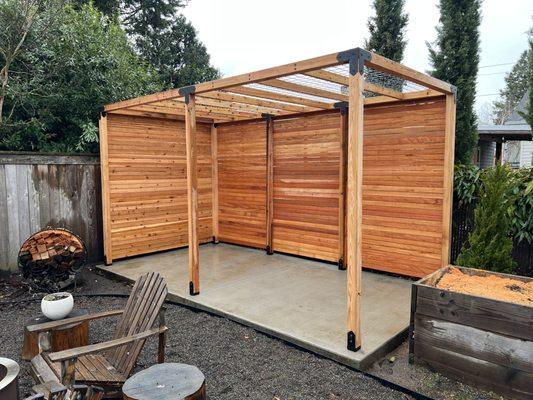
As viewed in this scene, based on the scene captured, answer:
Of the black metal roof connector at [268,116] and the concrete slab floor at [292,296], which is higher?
the black metal roof connector at [268,116]

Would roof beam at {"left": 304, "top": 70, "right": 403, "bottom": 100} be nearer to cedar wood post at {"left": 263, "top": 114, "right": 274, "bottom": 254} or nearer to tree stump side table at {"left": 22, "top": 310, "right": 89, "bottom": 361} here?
cedar wood post at {"left": 263, "top": 114, "right": 274, "bottom": 254}

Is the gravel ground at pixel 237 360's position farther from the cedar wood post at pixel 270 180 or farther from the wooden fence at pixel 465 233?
the wooden fence at pixel 465 233

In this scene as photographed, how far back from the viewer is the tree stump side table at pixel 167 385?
1791 millimetres

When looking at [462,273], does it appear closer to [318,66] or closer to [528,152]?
[318,66]

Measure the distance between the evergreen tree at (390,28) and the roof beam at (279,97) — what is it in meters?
4.41

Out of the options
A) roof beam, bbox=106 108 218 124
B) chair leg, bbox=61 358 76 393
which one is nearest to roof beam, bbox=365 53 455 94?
chair leg, bbox=61 358 76 393

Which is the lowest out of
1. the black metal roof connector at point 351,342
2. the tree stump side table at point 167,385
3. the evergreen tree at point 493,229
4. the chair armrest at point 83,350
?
the black metal roof connector at point 351,342

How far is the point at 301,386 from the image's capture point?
8.57 feet

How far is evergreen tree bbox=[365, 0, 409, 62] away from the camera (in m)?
8.59

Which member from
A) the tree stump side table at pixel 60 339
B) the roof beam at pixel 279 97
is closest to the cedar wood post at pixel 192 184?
the roof beam at pixel 279 97

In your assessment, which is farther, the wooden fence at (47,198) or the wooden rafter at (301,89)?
the wooden fence at (47,198)

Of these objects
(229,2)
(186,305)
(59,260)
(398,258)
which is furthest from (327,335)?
(229,2)

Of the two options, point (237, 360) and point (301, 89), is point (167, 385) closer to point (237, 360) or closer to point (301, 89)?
point (237, 360)

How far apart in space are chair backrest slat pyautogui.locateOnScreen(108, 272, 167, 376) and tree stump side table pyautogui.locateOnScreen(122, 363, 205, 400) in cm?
50
